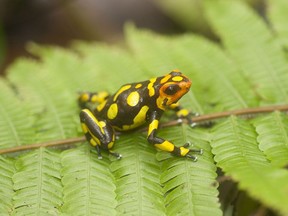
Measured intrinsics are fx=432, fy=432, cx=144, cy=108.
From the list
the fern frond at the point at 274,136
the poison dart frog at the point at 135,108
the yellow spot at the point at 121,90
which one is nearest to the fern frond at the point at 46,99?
the poison dart frog at the point at 135,108

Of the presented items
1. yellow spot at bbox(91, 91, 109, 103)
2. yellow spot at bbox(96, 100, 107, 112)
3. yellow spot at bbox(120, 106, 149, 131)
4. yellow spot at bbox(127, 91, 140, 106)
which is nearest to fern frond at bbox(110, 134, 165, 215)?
yellow spot at bbox(120, 106, 149, 131)

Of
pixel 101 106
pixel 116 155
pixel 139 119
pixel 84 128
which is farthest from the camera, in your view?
pixel 101 106

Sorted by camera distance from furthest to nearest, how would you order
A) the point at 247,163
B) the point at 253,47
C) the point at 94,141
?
the point at 253,47 → the point at 94,141 → the point at 247,163

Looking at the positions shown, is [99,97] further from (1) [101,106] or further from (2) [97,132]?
(2) [97,132]

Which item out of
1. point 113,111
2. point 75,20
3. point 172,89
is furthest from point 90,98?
point 75,20

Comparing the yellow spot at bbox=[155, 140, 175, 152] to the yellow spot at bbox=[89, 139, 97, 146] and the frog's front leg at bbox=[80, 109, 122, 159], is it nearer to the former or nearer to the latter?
the frog's front leg at bbox=[80, 109, 122, 159]

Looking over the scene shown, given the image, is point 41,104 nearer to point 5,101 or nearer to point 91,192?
point 5,101
